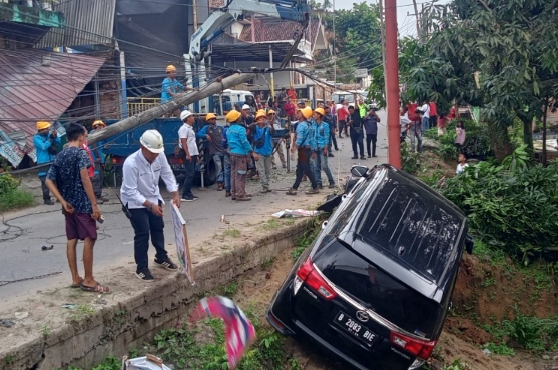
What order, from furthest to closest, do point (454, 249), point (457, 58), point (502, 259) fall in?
point (457, 58) → point (502, 259) → point (454, 249)

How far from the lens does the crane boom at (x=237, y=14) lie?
1409 cm

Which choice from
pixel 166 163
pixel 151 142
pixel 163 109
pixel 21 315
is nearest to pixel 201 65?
pixel 163 109

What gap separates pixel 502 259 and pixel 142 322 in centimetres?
547

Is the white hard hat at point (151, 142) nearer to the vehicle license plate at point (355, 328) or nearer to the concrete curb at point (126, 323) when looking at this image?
the concrete curb at point (126, 323)

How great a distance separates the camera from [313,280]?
17.7 ft

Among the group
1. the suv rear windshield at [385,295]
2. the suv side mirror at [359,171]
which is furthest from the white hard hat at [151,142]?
the suv side mirror at [359,171]

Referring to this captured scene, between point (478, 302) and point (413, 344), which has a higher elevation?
point (413, 344)

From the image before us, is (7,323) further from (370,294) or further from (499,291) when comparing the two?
(499,291)

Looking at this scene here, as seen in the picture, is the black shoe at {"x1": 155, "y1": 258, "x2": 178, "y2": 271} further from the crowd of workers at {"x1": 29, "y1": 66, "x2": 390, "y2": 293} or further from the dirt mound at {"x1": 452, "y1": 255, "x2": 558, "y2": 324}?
the dirt mound at {"x1": 452, "y1": 255, "x2": 558, "y2": 324}

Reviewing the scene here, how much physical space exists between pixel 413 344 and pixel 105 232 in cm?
574

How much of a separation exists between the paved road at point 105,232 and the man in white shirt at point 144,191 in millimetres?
514

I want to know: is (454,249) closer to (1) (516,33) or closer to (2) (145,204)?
(2) (145,204)

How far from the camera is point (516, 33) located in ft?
33.0

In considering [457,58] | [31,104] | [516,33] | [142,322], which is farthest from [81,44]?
[142,322]
